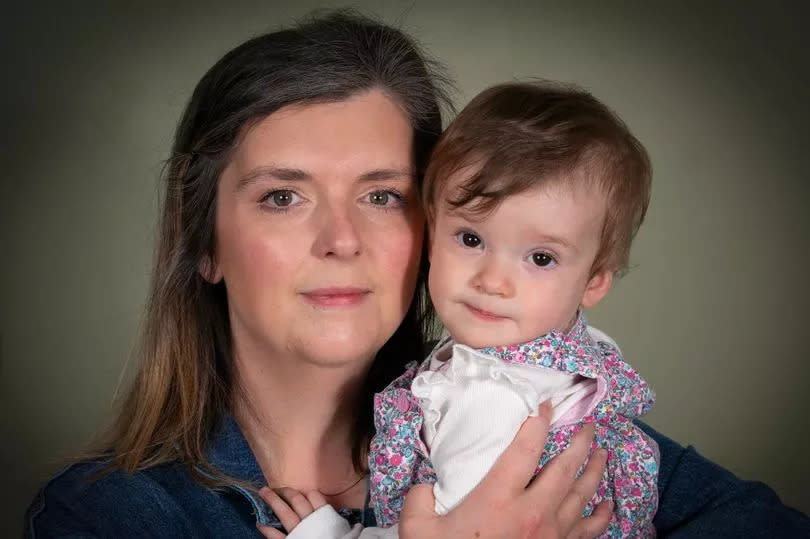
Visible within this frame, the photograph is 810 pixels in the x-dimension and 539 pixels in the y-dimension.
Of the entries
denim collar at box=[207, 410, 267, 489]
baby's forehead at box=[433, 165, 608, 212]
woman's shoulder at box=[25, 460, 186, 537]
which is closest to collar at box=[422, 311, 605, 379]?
baby's forehead at box=[433, 165, 608, 212]

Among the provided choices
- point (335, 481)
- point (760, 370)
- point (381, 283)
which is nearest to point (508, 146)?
point (381, 283)

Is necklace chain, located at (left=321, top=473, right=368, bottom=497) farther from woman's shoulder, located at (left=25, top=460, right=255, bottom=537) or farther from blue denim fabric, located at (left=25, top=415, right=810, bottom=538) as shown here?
woman's shoulder, located at (left=25, top=460, right=255, bottom=537)

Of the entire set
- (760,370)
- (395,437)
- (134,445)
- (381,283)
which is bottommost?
(760,370)

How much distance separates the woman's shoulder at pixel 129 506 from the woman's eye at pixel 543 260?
895 millimetres

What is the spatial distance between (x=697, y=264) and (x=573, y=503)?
1880 millimetres

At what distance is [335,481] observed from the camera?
8.70 feet

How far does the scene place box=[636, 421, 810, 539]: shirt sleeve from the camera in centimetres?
233

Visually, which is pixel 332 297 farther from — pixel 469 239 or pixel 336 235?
pixel 469 239

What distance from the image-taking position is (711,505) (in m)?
2.42

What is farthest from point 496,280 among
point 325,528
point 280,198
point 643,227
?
point 643,227

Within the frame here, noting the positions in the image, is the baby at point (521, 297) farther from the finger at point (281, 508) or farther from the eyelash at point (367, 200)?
the eyelash at point (367, 200)

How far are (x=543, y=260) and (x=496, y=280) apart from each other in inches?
4.3

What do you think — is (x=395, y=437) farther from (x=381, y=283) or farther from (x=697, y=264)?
(x=697, y=264)

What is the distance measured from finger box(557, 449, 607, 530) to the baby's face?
0.29m
